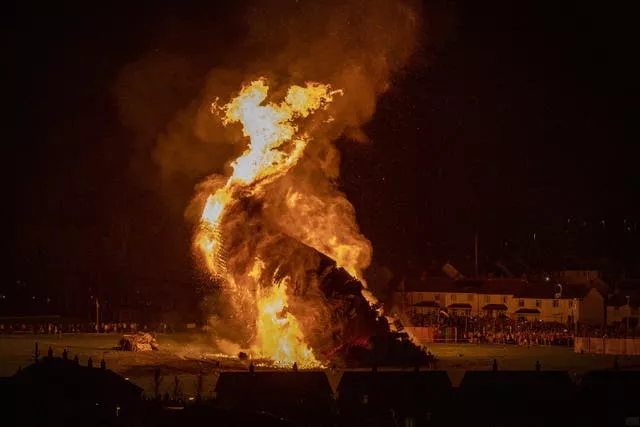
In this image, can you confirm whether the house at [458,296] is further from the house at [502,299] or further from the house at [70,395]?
the house at [70,395]

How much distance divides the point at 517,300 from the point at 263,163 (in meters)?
40.0

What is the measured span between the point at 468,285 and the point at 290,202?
42609 mm

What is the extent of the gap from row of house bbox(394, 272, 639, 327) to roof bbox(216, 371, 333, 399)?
1898 inches

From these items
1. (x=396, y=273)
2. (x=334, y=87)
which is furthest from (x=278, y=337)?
(x=396, y=273)

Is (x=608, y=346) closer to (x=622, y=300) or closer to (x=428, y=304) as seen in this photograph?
(x=622, y=300)

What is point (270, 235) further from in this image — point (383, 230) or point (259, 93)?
point (383, 230)

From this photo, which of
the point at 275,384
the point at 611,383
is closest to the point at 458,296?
the point at 611,383

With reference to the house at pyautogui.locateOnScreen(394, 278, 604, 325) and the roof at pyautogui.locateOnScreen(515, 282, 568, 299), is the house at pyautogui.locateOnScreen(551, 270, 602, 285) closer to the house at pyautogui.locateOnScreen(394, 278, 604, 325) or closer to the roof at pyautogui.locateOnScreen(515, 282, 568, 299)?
the house at pyautogui.locateOnScreen(394, 278, 604, 325)

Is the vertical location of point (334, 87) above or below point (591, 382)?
above

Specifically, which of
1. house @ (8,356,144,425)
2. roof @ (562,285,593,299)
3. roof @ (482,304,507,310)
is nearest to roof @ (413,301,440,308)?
roof @ (482,304,507,310)

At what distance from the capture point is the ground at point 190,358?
40.8 meters

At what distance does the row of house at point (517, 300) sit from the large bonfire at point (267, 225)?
3271cm

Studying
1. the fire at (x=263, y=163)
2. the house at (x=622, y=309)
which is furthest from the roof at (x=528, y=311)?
the fire at (x=263, y=163)

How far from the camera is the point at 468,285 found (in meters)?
89.9
